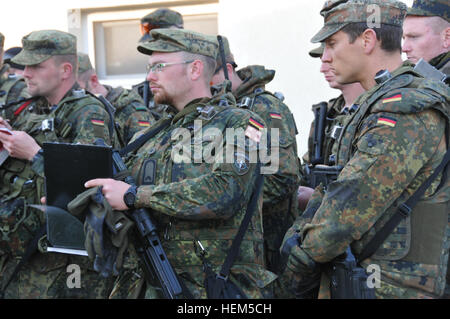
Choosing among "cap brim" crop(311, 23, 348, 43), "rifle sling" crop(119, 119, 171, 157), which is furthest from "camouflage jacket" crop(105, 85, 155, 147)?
"cap brim" crop(311, 23, 348, 43)

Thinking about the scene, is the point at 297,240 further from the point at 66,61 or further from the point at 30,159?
the point at 66,61

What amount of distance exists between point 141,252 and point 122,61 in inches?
214

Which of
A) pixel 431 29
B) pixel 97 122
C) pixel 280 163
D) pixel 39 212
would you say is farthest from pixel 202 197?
pixel 431 29

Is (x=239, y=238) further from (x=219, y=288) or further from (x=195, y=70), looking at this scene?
(x=195, y=70)

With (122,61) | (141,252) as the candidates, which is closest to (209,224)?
(141,252)

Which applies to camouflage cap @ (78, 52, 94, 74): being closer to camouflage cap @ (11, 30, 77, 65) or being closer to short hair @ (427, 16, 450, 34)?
camouflage cap @ (11, 30, 77, 65)

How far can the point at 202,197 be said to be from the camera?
9.02 feet

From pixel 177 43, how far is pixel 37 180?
52.9 inches

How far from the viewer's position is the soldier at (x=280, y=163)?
12.7 feet

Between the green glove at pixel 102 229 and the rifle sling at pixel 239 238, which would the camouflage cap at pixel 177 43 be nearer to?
the rifle sling at pixel 239 238

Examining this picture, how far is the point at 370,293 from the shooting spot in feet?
7.96

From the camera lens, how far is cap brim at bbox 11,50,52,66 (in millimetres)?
4121

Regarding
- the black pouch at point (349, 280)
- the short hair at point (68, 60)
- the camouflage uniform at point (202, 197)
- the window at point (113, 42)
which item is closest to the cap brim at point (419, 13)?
the camouflage uniform at point (202, 197)
